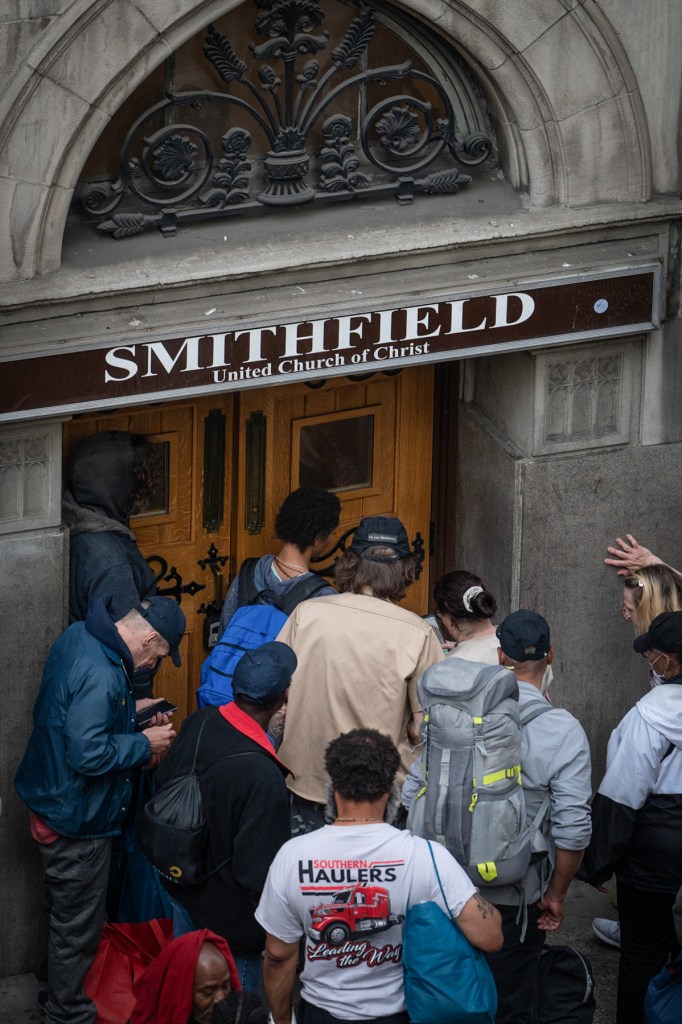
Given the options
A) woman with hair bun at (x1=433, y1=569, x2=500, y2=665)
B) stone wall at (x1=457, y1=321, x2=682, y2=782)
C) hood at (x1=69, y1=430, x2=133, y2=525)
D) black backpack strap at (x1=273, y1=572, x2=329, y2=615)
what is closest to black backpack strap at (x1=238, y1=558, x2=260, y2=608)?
black backpack strap at (x1=273, y1=572, x2=329, y2=615)

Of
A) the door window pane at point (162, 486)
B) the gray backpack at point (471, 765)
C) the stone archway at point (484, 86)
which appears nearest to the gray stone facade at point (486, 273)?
the stone archway at point (484, 86)

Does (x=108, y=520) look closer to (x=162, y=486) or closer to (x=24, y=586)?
(x=24, y=586)

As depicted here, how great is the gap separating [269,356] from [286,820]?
6.62ft

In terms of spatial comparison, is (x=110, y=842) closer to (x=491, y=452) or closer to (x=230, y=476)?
(x=230, y=476)

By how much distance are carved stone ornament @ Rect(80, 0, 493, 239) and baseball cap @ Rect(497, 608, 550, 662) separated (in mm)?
2113

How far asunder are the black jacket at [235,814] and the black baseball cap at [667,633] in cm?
159

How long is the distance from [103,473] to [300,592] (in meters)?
1.02

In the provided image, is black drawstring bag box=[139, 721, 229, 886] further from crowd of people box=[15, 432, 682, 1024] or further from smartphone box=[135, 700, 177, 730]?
smartphone box=[135, 700, 177, 730]

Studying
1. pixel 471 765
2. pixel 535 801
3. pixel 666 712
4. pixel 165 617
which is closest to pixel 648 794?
pixel 666 712

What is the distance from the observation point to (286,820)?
6.61 metres

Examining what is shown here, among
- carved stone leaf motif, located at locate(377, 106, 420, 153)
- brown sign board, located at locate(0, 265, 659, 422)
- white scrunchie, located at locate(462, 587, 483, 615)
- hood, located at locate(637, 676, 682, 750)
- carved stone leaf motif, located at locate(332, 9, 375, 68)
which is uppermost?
carved stone leaf motif, located at locate(332, 9, 375, 68)

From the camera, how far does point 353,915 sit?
5793 mm

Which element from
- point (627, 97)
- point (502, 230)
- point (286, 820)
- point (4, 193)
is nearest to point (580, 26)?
point (627, 97)

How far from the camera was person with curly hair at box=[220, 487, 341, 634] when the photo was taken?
8023 mm
